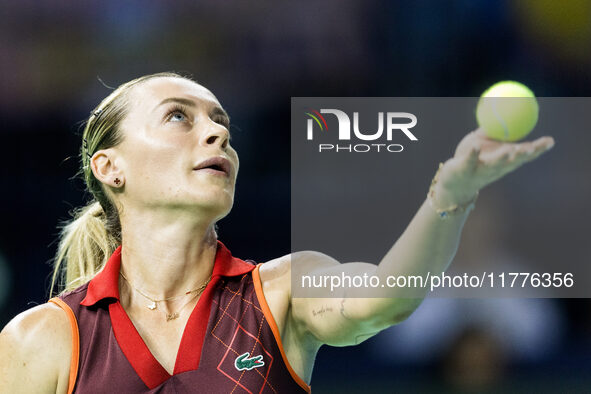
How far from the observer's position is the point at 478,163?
56.4 inches

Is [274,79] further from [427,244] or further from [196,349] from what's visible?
[427,244]

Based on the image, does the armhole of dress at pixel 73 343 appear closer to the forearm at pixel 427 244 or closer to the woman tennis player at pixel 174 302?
the woman tennis player at pixel 174 302

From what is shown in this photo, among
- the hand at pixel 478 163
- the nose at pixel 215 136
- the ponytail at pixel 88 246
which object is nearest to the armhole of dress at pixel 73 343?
the ponytail at pixel 88 246

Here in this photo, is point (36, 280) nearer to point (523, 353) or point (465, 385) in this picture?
point (465, 385)

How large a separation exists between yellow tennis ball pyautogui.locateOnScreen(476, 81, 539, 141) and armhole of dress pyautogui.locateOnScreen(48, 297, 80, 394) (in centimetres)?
125

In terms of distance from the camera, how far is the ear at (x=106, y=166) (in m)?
2.27

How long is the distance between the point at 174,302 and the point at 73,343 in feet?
1.02

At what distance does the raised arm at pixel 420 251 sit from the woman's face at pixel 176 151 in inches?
13.5

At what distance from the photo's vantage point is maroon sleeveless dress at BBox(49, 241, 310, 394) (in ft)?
6.47

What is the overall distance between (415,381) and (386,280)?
3.01 m

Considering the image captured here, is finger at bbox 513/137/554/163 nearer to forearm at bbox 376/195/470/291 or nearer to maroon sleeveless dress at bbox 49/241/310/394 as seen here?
forearm at bbox 376/195/470/291

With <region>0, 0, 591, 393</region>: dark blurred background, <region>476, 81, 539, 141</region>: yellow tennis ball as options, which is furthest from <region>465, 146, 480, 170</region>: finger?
<region>0, 0, 591, 393</region>: dark blurred background

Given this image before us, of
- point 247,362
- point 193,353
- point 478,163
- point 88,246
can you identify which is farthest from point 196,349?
point 478,163

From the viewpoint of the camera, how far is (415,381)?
450 centimetres
